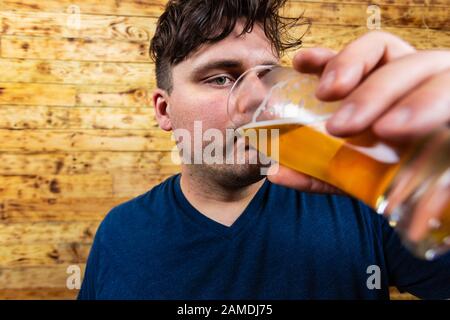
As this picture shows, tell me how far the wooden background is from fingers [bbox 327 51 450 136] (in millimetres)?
1888

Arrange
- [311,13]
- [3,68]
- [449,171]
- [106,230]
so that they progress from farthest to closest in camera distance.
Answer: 1. [311,13]
2. [3,68]
3. [106,230]
4. [449,171]

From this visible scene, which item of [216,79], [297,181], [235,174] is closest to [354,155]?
Result: [297,181]

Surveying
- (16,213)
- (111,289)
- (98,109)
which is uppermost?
(98,109)

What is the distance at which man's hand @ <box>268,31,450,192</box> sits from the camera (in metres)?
0.26

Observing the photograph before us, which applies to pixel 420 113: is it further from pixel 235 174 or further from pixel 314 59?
pixel 235 174

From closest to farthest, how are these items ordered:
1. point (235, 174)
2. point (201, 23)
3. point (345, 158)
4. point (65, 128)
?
point (345, 158) < point (235, 174) < point (201, 23) < point (65, 128)

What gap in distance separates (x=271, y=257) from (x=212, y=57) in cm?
41

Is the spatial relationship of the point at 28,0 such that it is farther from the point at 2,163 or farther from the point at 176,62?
the point at 176,62

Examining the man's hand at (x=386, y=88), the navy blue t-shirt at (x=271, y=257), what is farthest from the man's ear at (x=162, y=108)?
the man's hand at (x=386, y=88)

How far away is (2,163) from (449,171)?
2.16 metres

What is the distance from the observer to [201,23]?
2.97 ft

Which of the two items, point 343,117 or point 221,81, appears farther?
point 221,81

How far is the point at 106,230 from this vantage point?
0.97 m

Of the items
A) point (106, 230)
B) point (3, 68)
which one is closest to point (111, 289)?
point (106, 230)
